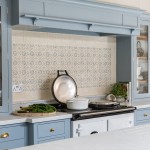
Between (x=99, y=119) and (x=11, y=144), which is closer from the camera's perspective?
(x=11, y=144)

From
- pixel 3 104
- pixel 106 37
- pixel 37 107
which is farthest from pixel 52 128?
pixel 106 37

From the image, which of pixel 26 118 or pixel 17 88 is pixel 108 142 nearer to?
pixel 26 118

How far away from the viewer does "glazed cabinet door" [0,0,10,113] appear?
3.00 m

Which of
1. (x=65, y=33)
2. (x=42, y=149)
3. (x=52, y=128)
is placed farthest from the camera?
(x=65, y=33)

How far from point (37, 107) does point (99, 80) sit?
4.55 feet

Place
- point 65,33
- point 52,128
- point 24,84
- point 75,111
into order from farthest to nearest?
point 65,33 < point 24,84 < point 75,111 < point 52,128

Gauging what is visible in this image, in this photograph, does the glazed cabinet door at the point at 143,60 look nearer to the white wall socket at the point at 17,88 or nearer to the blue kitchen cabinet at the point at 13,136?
the white wall socket at the point at 17,88

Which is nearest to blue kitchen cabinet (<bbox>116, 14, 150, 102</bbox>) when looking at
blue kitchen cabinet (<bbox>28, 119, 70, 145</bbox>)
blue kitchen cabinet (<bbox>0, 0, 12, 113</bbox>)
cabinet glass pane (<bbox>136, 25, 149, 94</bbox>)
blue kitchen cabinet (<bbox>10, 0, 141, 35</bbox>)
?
cabinet glass pane (<bbox>136, 25, 149, 94</bbox>)

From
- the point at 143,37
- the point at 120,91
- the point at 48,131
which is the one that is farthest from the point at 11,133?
the point at 143,37

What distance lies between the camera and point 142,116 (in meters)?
3.99

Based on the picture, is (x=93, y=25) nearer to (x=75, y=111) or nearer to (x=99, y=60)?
(x=99, y=60)

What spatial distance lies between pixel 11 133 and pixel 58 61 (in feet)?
4.21

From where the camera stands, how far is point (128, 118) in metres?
3.70

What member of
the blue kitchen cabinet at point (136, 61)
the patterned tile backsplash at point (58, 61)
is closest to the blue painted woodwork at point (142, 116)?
the blue kitchen cabinet at point (136, 61)
